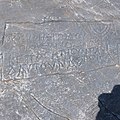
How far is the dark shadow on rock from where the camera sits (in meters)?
1.90

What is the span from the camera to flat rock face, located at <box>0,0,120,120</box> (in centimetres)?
194

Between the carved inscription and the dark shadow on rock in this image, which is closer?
the dark shadow on rock

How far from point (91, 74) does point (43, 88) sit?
0.30m

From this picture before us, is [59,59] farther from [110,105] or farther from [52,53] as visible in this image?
[110,105]

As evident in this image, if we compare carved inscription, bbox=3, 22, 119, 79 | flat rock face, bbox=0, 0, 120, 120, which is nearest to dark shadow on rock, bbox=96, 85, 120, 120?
flat rock face, bbox=0, 0, 120, 120

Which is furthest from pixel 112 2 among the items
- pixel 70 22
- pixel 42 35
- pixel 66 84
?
pixel 66 84

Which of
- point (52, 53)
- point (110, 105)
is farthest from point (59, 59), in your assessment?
point (110, 105)

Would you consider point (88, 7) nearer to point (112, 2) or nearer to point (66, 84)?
point (112, 2)

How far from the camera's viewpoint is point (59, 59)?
7.09 feet

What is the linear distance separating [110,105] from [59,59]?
44 cm

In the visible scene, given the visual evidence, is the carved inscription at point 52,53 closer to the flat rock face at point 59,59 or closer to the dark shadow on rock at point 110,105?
the flat rock face at point 59,59

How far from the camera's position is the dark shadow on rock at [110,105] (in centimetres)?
190

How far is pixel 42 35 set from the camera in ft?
7.50

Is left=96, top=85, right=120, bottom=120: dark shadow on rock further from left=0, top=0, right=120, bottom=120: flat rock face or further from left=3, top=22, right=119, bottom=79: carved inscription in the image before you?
left=3, top=22, right=119, bottom=79: carved inscription
